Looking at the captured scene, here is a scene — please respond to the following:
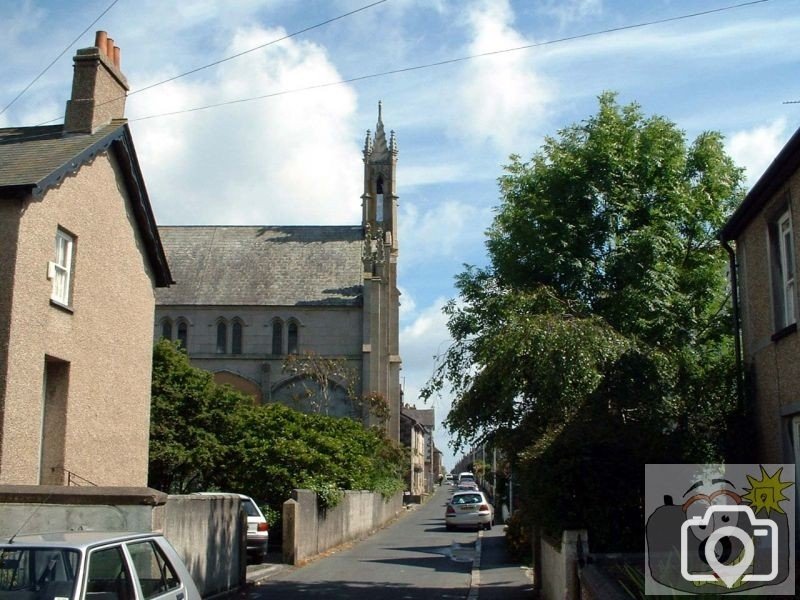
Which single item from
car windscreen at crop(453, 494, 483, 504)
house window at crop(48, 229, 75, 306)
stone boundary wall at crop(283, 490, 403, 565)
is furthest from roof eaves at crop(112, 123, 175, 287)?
car windscreen at crop(453, 494, 483, 504)

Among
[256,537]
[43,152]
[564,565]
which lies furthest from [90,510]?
[256,537]

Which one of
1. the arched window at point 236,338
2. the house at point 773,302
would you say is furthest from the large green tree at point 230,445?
the arched window at point 236,338

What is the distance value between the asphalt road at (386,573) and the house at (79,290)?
4.07 meters

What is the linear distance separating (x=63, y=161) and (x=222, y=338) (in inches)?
1681

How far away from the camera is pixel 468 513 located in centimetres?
3553

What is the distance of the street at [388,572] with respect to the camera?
16.4 metres

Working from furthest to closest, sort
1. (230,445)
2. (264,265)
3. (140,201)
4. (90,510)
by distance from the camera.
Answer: (264,265)
(230,445)
(140,201)
(90,510)

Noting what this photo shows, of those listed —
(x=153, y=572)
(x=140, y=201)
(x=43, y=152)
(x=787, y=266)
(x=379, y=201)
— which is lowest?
(x=153, y=572)

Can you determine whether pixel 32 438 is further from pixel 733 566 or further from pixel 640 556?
pixel 733 566

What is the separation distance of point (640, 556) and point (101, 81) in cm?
1395

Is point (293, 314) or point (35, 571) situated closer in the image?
point (35, 571)

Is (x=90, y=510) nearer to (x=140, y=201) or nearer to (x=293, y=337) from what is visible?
(x=140, y=201)

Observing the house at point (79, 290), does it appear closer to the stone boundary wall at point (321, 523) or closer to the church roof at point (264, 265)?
the stone boundary wall at point (321, 523)

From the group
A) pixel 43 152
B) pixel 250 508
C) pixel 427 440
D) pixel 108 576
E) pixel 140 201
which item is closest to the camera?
pixel 108 576
